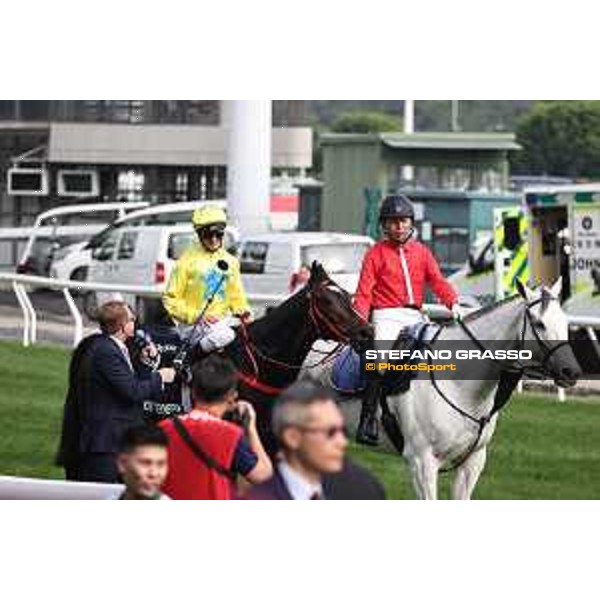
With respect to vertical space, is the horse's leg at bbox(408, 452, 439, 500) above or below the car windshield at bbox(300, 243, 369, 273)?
below

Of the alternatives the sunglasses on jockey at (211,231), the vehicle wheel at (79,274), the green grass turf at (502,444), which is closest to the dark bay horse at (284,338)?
the sunglasses on jockey at (211,231)

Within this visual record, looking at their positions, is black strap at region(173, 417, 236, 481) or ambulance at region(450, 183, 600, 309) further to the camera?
ambulance at region(450, 183, 600, 309)

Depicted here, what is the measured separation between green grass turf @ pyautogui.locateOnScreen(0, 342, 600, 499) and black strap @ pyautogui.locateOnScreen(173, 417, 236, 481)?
346 centimetres

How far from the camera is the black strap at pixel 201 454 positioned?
7.85 m

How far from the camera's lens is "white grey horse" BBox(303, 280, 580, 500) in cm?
1079

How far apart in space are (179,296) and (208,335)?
280mm

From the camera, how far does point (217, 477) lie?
7883mm

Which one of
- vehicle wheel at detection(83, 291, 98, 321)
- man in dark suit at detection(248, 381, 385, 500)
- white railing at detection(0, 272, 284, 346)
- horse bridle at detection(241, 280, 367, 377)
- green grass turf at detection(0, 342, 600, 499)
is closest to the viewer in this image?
man in dark suit at detection(248, 381, 385, 500)

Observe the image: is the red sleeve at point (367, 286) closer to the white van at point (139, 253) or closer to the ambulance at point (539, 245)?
the ambulance at point (539, 245)

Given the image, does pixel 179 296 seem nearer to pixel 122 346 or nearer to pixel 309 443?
pixel 122 346

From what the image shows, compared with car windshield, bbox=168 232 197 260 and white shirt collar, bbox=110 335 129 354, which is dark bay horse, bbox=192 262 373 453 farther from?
car windshield, bbox=168 232 197 260

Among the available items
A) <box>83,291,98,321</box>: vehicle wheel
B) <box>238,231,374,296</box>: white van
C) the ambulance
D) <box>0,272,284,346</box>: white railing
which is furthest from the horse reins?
the ambulance

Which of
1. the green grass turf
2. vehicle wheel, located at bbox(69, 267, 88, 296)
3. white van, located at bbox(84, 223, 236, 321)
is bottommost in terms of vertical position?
the green grass turf

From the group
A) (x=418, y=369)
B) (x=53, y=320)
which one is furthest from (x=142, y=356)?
(x=53, y=320)
